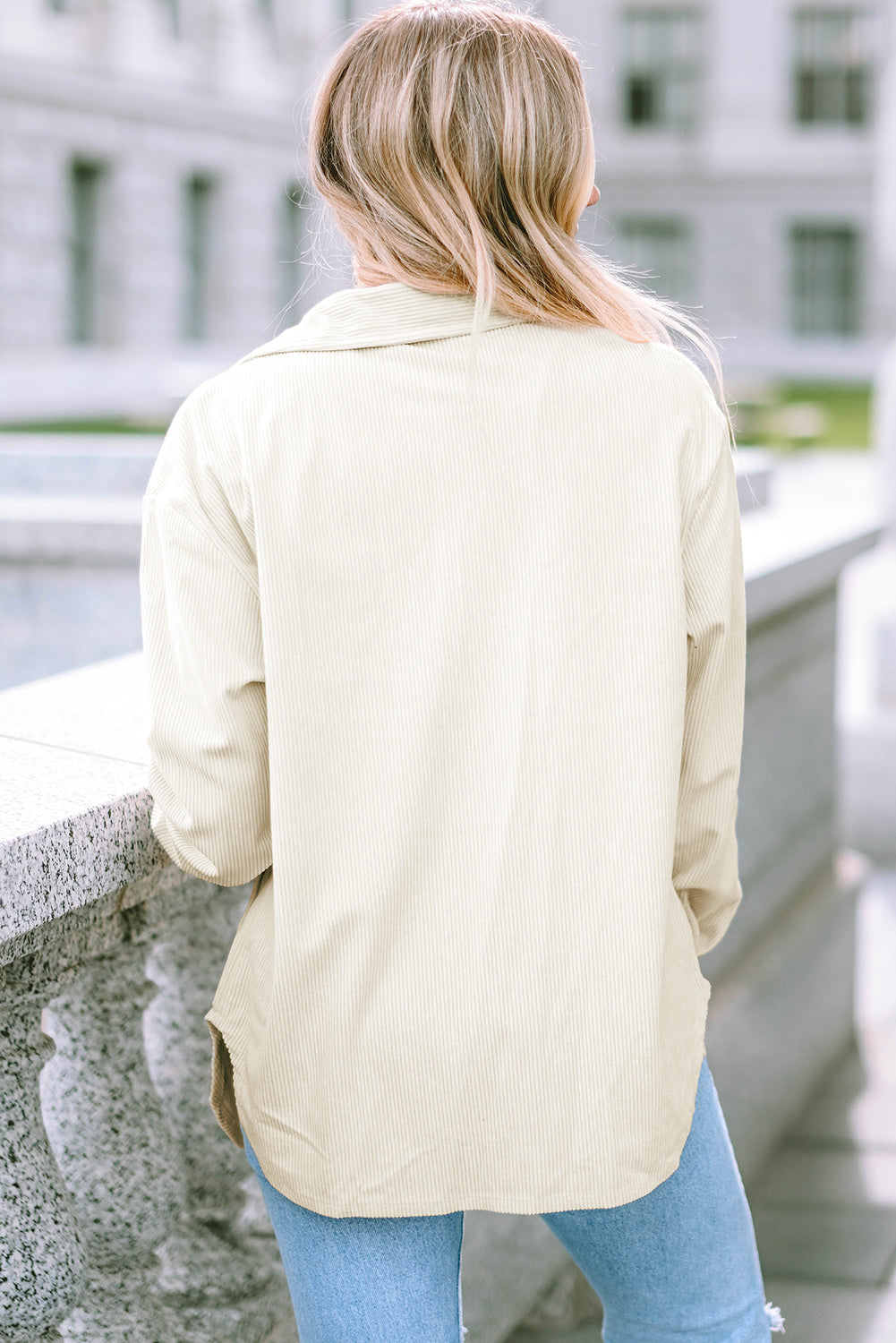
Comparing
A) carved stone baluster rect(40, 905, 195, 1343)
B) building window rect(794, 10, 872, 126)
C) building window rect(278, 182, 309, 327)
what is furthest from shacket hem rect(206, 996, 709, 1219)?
building window rect(794, 10, 872, 126)

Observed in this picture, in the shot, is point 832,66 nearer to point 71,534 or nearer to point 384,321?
point 71,534

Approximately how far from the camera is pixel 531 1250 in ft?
9.24

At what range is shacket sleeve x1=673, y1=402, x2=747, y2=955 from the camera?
4.61 ft

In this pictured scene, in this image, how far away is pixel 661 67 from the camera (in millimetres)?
40500

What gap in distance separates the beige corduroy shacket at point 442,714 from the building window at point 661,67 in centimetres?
4194

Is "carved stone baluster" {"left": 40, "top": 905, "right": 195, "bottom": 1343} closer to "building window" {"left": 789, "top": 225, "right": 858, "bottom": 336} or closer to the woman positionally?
the woman

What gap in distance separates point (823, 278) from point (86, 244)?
2176cm

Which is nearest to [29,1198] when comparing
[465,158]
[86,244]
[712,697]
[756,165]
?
[712,697]

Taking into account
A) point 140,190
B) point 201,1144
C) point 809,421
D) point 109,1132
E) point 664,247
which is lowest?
point 809,421

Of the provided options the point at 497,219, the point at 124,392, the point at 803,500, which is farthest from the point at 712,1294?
the point at 124,392

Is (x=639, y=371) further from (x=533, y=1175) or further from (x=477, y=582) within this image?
(x=533, y=1175)

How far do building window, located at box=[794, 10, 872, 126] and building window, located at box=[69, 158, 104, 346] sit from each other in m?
21.9

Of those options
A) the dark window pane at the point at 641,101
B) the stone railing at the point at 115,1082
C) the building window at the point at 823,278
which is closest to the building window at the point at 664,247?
the dark window pane at the point at 641,101

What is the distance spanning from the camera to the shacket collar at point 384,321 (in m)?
1.32
